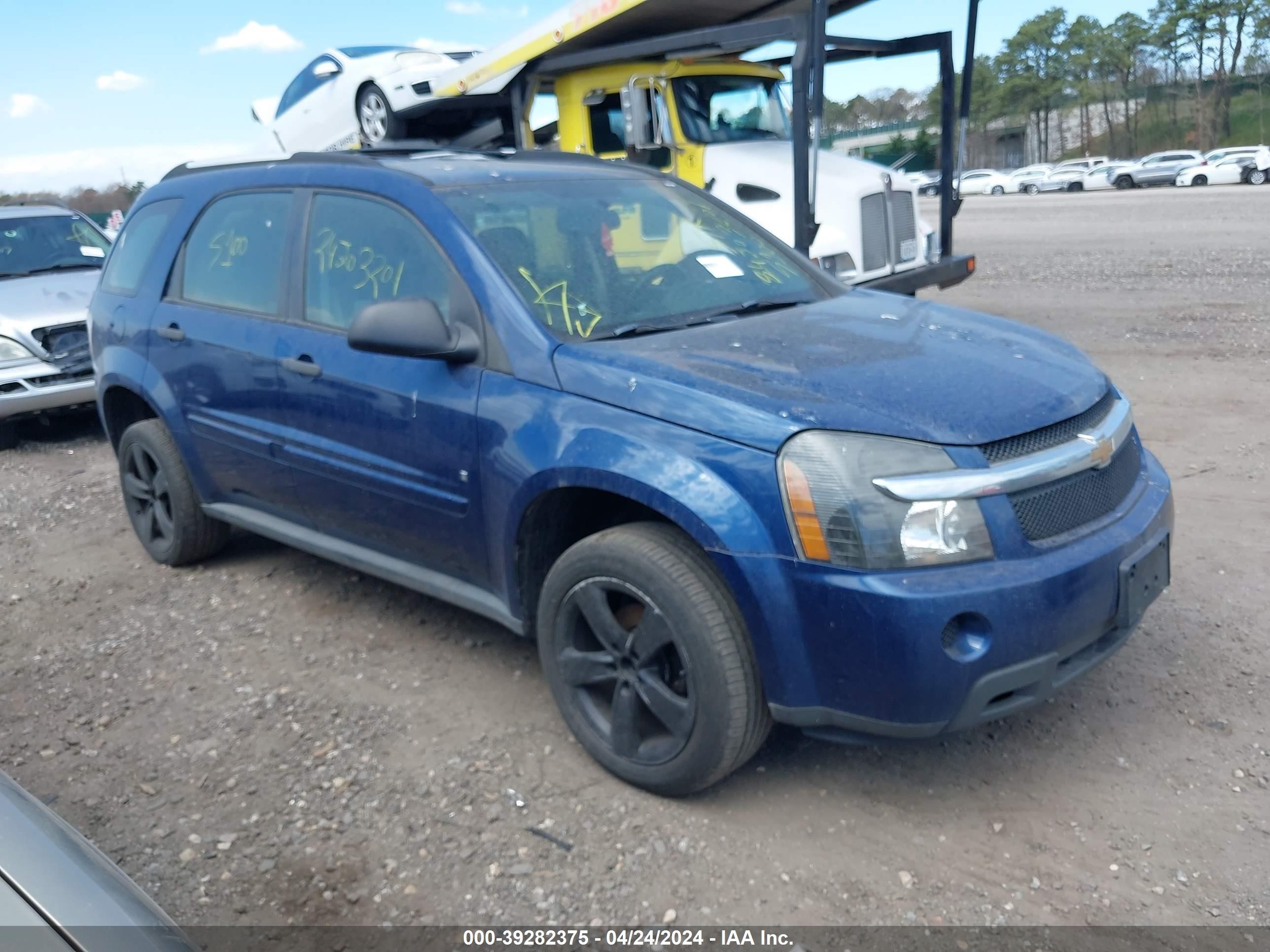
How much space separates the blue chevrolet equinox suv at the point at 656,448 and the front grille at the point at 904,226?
4.94 m

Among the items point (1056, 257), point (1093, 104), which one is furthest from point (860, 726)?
point (1093, 104)

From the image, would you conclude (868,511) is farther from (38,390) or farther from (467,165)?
(38,390)

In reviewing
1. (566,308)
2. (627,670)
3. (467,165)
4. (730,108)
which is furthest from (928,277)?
(627,670)

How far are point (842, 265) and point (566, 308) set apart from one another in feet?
18.2

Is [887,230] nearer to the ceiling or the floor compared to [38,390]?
nearer to the ceiling

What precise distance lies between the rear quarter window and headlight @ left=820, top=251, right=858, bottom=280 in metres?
5.03

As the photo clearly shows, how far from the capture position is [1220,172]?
3959 centimetres

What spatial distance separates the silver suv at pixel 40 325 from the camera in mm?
7988

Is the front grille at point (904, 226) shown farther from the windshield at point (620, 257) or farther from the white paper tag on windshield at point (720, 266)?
the white paper tag on windshield at point (720, 266)

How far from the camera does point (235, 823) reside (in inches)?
126

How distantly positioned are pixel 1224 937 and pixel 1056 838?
0.47 meters

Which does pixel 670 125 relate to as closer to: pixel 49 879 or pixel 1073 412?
pixel 1073 412

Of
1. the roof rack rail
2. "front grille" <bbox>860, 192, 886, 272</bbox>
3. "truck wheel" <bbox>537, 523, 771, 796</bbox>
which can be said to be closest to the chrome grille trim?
"truck wheel" <bbox>537, 523, 771, 796</bbox>

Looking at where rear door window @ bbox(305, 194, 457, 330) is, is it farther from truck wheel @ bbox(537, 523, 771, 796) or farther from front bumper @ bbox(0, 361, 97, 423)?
front bumper @ bbox(0, 361, 97, 423)
